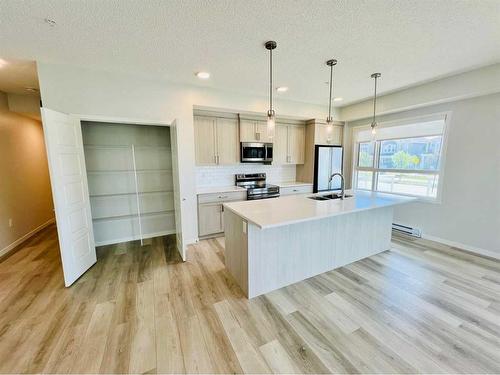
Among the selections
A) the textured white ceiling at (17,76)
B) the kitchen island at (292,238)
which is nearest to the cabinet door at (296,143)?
the kitchen island at (292,238)

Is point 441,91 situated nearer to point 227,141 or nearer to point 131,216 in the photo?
point 227,141

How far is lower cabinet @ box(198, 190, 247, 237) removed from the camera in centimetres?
373

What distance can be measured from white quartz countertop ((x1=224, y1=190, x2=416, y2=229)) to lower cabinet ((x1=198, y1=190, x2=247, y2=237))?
4.10 ft

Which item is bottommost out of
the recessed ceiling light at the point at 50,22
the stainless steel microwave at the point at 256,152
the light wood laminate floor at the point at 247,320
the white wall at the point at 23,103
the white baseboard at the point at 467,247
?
the light wood laminate floor at the point at 247,320

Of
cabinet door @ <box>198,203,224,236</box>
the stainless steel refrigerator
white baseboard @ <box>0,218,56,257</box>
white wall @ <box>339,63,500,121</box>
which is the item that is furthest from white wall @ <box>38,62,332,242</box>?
white baseboard @ <box>0,218,56,257</box>

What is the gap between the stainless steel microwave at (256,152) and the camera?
417 cm

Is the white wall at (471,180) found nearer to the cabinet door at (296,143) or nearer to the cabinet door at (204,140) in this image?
the cabinet door at (296,143)

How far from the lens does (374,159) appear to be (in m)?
4.57

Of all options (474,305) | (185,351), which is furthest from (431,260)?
(185,351)

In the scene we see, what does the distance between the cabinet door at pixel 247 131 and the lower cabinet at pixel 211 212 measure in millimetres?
1113

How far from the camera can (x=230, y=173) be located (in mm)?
4520

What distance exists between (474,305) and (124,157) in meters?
5.16

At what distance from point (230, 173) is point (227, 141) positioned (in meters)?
0.76

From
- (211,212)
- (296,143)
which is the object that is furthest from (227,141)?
(296,143)
